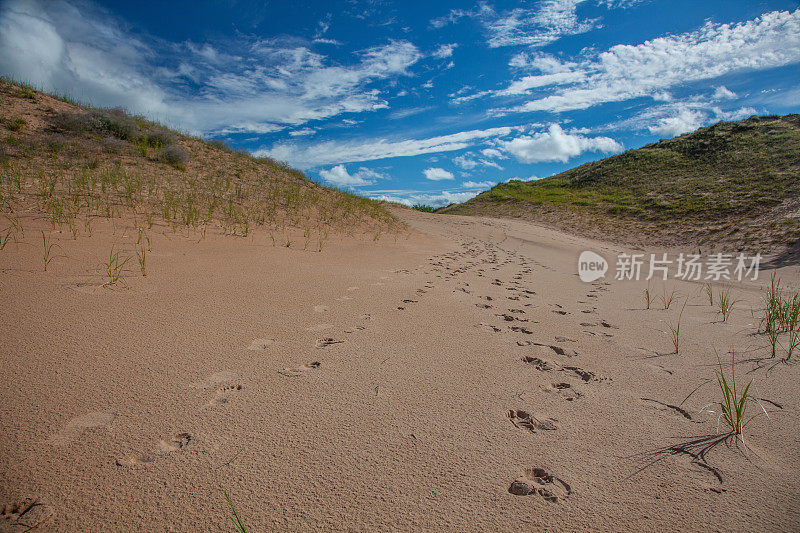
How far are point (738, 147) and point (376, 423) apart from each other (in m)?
25.9

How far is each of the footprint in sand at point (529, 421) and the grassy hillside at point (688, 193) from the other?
39.0 feet

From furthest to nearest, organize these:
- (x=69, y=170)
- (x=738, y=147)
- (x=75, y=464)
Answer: (x=738, y=147) → (x=69, y=170) → (x=75, y=464)

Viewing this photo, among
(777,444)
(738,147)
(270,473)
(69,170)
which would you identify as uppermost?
(738,147)

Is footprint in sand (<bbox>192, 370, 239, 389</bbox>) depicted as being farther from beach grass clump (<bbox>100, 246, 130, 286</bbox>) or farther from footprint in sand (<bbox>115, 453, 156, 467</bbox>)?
beach grass clump (<bbox>100, 246, 130, 286</bbox>)

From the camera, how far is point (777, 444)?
143 cm

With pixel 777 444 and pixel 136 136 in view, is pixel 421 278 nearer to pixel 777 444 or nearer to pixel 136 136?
pixel 777 444

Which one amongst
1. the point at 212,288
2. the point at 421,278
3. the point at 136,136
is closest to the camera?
the point at 212,288

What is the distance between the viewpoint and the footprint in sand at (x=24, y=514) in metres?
0.91

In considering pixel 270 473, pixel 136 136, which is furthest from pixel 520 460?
pixel 136 136

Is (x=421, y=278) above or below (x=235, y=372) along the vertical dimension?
above

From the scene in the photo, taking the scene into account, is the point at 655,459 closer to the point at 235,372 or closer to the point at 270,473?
the point at 270,473

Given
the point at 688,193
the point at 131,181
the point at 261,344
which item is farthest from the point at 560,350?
the point at 688,193

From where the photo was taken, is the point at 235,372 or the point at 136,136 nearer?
the point at 235,372

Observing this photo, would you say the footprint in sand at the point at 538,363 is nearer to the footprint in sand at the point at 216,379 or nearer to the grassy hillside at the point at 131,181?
the footprint in sand at the point at 216,379
